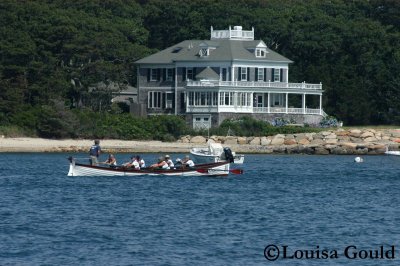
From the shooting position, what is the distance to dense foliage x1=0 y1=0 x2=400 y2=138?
95375 mm

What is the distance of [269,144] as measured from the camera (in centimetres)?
9262

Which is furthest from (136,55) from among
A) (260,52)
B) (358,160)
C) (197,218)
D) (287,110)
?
(197,218)

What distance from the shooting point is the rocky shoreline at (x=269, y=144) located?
291 feet

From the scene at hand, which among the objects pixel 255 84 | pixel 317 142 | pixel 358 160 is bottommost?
pixel 358 160

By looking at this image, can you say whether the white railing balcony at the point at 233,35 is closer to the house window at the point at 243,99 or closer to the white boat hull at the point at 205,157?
the house window at the point at 243,99

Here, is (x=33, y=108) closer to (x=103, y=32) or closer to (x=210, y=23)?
(x=103, y=32)

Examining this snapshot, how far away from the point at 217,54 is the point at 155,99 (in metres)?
5.92

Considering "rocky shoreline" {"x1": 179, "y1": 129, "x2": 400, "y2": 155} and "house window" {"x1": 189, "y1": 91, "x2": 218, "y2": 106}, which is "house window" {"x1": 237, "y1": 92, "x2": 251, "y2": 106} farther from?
"rocky shoreline" {"x1": 179, "y1": 129, "x2": 400, "y2": 155}

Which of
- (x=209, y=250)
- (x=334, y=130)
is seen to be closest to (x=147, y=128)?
(x=334, y=130)

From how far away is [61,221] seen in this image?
4681 cm

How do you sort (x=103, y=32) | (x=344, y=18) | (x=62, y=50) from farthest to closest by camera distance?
(x=344, y=18)
(x=103, y=32)
(x=62, y=50)

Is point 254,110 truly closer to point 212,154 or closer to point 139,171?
point 212,154

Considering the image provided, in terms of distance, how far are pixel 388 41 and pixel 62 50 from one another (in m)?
26.0

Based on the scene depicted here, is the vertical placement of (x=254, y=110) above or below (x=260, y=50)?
below
